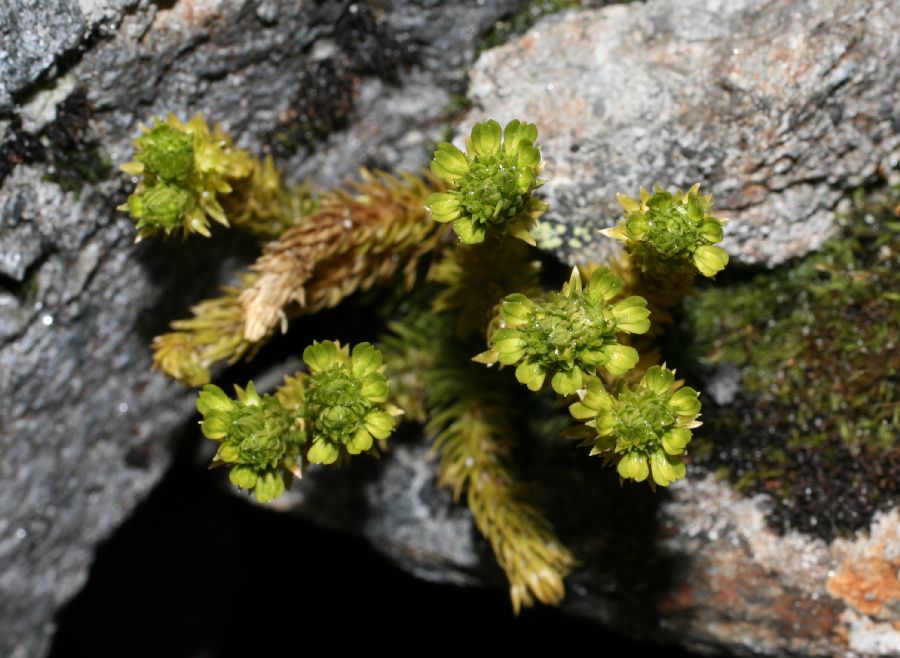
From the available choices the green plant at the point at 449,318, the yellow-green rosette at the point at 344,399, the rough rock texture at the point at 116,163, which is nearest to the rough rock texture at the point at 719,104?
the green plant at the point at 449,318

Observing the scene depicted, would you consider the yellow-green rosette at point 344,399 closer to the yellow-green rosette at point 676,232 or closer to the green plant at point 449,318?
the green plant at point 449,318

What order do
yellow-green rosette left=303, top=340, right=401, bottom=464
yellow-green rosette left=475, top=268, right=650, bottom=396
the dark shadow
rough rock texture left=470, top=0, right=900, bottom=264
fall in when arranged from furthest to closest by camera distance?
the dark shadow → rough rock texture left=470, top=0, right=900, bottom=264 → yellow-green rosette left=303, top=340, right=401, bottom=464 → yellow-green rosette left=475, top=268, right=650, bottom=396

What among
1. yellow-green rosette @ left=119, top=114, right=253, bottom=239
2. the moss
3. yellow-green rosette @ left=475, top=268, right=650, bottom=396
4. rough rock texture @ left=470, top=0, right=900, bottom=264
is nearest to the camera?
yellow-green rosette @ left=475, top=268, right=650, bottom=396

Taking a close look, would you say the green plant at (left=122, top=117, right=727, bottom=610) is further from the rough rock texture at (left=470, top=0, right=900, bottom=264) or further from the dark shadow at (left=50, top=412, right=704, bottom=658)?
the dark shadow at (left=50, top=412, right=704, bottom=658)

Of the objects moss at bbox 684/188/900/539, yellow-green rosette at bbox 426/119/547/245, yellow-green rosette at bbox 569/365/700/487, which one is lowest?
moss at bbox 684/188/900/539

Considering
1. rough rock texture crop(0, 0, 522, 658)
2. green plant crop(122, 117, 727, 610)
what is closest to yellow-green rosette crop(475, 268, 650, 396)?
green plant crop(122, 117, 727, 610)

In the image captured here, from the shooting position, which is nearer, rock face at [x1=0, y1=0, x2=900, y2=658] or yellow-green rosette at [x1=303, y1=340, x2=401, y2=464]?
yellow-green rosette at [x1=303, y1=340, x2=401, y2=464]

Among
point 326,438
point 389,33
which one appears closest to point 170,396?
point 326,438
